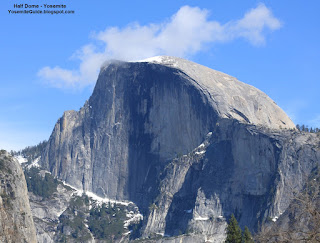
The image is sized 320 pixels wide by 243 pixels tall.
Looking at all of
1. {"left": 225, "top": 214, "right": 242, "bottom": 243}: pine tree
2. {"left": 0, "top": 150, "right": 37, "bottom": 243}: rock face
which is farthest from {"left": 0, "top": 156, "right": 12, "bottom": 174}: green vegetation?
{"left": 225, "top": 214, "right": 242, "bottom": 243}: pine tree

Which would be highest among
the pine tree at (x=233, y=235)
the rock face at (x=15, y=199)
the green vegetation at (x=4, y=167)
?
the green vegetation at (x=4, y=167)

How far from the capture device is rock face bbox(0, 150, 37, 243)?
130500 mm

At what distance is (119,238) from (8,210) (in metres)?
72.9

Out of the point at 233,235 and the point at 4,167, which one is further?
the point at 4,167

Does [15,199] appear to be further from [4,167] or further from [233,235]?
[233,235]

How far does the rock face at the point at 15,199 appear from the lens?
130500 mm

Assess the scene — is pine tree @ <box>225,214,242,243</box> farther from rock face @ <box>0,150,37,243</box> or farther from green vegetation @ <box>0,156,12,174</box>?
green vegetation @ <box>0,156,12,174</box>

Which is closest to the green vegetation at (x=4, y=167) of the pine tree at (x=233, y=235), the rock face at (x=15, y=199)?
the rock face at (x=15, y=199)

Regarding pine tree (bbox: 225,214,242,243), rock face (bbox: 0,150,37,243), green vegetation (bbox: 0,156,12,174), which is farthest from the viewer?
green vegetation (bbox: 0,156,12,174)

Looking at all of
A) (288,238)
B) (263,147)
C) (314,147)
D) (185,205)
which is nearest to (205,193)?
(185,205)

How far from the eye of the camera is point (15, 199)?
5482 inches

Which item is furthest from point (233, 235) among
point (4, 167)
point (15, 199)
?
point (4, 167)

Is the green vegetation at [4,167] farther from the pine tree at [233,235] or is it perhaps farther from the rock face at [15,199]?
the pine tree at [233,235]

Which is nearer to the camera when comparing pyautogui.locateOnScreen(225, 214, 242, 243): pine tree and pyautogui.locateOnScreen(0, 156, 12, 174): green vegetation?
pyautogui.locateOnScreen(225, 214, 242, 243): pine tree
